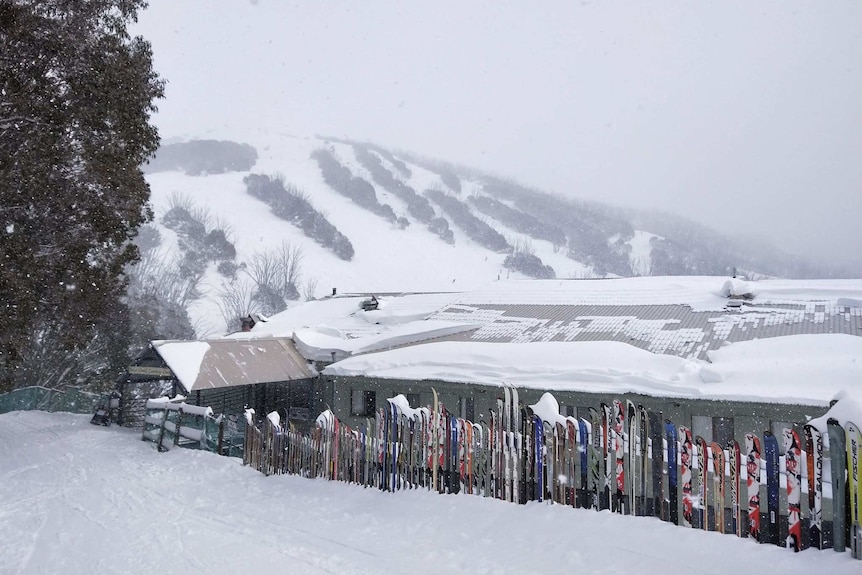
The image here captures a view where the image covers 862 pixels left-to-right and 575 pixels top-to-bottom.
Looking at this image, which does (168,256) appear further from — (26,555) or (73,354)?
(26,555)

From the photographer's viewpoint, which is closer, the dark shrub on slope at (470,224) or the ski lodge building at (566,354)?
the ski lodge building at (566,354)

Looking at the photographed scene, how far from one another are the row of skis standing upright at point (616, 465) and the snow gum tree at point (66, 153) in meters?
7.72

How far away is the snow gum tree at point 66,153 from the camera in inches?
471

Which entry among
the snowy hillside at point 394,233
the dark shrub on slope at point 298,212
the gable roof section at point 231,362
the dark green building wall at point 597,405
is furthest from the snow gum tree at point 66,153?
the dark shrub on slope at point 298,212

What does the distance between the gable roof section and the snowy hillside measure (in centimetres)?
2069

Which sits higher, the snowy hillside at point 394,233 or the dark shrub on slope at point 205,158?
the dark shrub on slope at point 205,158

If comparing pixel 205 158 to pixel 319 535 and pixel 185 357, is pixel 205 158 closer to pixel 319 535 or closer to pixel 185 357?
pixel 185 357

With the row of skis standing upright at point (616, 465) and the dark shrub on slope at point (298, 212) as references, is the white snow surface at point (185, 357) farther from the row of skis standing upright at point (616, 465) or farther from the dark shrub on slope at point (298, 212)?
the dark shrub on slope at point (298, 212)

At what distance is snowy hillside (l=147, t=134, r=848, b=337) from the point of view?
73625 mm

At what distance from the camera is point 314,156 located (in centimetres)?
14688

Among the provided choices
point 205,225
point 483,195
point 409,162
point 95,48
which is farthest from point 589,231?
point 95,48

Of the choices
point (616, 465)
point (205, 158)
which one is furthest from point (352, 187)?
point (616, 465)

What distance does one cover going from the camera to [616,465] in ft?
25.9

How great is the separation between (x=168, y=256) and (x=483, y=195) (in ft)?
351
